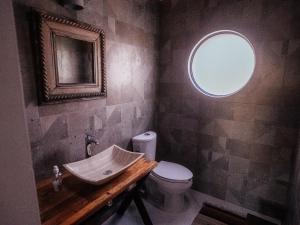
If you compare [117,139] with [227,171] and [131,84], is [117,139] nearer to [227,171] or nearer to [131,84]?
[131,84]

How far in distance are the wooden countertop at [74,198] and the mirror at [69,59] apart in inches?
26.1

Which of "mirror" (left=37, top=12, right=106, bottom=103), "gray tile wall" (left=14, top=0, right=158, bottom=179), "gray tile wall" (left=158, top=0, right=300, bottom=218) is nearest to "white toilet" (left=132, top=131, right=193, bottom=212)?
"gray tile wall" (left=14, top=0, right=158, bottom=179)

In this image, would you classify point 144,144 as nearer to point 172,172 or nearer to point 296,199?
point 172,172

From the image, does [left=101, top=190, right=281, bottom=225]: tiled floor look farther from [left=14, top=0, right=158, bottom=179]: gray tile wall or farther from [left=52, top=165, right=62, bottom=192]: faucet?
[left=52, top=165, right=62, bottom=192]: faucet

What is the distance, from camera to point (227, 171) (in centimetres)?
229

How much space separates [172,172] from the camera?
2.15 meters

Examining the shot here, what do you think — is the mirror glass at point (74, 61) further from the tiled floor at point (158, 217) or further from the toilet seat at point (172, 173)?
the tiled floor at point (158, 217)

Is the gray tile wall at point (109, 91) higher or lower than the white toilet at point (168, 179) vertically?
higher

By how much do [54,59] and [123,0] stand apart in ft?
3.47

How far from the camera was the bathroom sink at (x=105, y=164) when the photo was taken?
1484mm

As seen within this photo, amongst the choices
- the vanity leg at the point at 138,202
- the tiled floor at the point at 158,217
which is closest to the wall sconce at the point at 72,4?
the vanity leg at the point at 138,202

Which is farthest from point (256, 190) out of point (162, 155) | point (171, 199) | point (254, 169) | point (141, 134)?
point (141, 134)

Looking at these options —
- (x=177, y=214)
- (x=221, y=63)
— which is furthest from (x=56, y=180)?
(x=221, y=63)

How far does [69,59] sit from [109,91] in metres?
0.53
